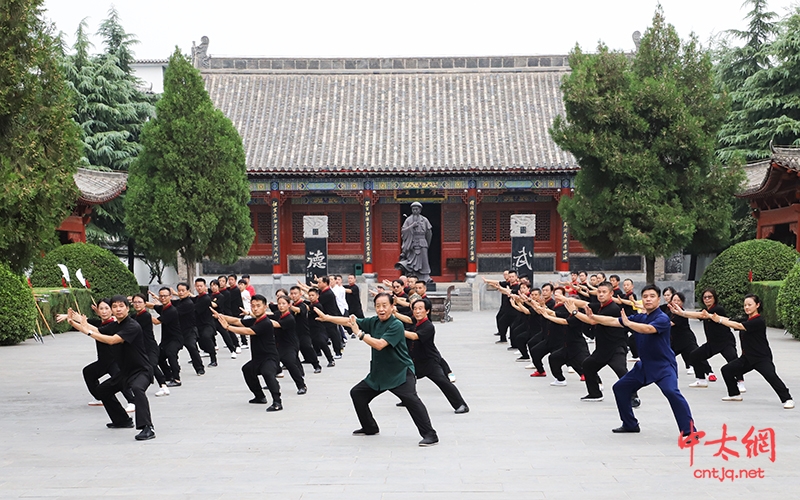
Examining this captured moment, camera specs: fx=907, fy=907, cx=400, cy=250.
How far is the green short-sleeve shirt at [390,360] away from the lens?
816 centimetres

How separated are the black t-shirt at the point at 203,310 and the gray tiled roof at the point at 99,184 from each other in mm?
12366

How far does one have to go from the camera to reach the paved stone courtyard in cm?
645

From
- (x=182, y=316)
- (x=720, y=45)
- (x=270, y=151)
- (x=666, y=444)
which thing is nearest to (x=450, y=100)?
(x=270, y=151)

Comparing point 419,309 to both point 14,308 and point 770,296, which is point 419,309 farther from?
point 770,296

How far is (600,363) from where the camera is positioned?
10234 mm

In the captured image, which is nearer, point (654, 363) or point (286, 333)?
point (654, 363)

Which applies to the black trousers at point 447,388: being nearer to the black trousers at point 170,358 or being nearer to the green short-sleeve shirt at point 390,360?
the green short-sleeve shirt at point 390,360

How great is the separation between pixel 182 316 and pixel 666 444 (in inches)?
285

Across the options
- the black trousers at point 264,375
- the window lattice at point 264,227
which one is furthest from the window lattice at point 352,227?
the black trousers at point 264,375

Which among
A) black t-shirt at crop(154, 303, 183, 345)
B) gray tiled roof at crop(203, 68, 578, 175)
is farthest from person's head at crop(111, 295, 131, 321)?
gray tiled roof at crop(203, 68, 578, 175)

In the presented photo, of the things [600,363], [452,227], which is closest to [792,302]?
[600,363]

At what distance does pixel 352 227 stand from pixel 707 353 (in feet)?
68.4

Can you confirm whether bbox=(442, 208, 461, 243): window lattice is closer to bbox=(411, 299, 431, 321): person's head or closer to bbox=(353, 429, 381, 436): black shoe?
bbox=(411, 299, 431, 321): person's head

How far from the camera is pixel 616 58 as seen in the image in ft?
72.4
